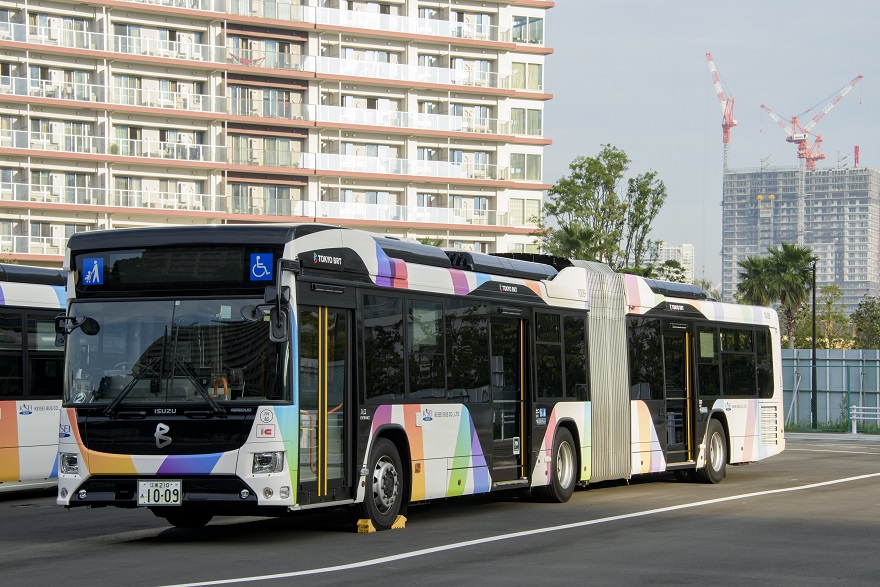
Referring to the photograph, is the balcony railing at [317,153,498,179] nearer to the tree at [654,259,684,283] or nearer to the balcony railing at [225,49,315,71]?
the balcony railing at [225,49,315,71]

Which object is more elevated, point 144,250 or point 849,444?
point 144,250

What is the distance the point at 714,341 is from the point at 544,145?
69.7 meters

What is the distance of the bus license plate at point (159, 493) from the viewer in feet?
42.9

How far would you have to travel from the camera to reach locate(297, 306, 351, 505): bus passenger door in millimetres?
13475

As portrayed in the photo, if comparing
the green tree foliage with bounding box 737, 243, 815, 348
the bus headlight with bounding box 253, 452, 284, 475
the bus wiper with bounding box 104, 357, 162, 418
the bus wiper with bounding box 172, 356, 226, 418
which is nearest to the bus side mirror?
the bus wiper with bounding box 172, 356, 226, 418

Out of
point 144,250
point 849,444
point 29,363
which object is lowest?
point 849,444

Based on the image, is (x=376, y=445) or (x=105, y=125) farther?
(x=105, y=125)

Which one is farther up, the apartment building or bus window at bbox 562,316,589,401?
the apartment building

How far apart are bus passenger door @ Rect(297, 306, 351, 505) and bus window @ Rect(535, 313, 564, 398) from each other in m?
4.99

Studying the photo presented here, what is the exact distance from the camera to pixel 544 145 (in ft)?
305

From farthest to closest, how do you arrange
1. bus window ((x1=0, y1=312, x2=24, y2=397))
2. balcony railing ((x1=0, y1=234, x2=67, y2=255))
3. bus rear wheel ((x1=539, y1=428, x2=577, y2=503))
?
1. balcony railing ((x1=0, y1=234, x2=67, y2=255))
2. bus window ((x1=0, y1=312, x2=24, y2=397))
3. bus rear wheel ((x1=539, y1=428, x2=577, y2=503))

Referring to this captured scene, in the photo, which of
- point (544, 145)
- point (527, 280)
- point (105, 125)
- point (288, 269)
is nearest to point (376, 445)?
point (288, 269)

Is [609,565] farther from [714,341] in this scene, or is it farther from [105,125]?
[105,125]

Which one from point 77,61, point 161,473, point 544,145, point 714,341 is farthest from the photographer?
point 544,145
